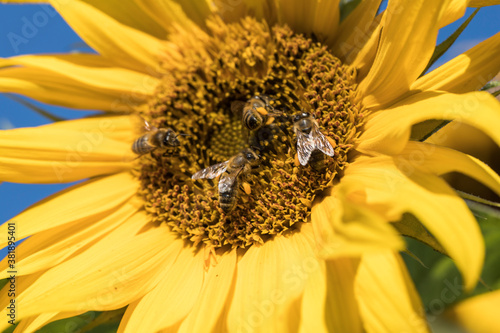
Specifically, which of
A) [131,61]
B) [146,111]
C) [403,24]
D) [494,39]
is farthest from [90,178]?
[494,39]


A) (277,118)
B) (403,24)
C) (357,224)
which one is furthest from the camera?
(277,118)

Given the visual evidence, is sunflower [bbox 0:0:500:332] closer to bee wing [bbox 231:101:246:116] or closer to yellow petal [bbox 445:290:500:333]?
bee wing [bbox 231:101:246:116]

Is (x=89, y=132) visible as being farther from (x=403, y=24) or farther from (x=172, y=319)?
(x=403, y=24)

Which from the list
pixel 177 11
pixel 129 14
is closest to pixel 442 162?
pixel 177 11

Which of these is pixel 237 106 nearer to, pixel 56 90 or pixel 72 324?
pixel 56 90

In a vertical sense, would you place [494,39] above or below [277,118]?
below

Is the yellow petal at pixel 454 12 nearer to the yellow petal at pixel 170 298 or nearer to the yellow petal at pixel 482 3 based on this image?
the yellow petal at pixel 482 3
